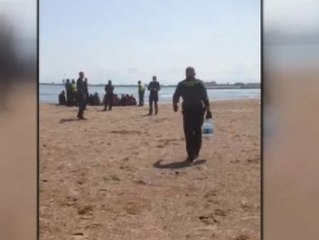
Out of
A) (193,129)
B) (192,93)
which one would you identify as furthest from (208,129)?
(192,93)

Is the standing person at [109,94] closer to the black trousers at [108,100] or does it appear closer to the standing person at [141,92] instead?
the black trousers at [108,100]

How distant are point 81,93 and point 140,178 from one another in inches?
18.9

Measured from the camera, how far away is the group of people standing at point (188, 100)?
2.32m

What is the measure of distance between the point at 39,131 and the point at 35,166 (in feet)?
0.53

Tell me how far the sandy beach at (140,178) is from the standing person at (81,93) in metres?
0.05

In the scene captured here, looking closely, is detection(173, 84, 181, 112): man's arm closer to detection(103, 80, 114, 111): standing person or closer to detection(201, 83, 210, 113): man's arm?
detection(201, 83, 210, 113): man's arm

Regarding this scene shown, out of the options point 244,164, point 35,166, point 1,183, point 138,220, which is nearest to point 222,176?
point 244,164

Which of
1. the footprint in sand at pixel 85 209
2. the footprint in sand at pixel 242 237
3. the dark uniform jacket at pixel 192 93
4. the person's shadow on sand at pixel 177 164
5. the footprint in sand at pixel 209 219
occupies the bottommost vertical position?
the footprint in sand at pixel 242 237

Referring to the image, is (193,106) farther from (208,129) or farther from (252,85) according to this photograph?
(252,85)

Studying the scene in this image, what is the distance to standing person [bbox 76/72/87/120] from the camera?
7.67 ft

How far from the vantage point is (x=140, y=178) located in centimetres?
234

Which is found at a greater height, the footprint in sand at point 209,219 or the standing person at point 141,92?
the standing person at point 141,92

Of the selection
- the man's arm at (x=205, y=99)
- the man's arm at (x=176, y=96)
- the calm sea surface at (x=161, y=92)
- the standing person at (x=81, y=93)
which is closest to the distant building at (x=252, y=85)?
the calm sea surface at (x=161, y=92)

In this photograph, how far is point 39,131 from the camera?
230 cm
